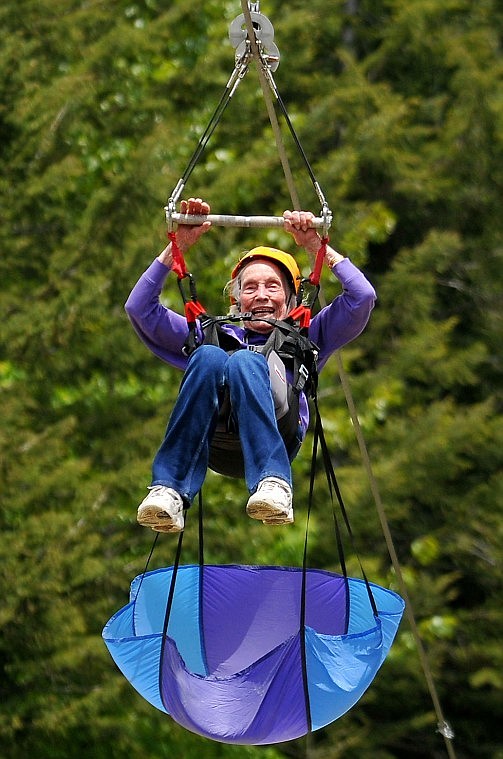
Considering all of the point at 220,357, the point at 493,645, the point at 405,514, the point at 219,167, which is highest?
the point at 220,357

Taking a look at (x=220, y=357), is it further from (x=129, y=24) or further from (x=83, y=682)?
(x=129, y=24)

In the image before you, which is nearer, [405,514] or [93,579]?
[93,579]

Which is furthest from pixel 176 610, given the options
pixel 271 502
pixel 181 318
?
pixel 271 502

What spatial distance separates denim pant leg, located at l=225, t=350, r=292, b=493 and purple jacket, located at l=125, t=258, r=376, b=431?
0.35 meters

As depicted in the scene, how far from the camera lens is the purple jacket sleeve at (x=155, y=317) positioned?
17.2 feet

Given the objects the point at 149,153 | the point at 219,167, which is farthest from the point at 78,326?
the point at 219,167

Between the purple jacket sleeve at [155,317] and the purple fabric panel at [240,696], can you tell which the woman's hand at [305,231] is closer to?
the purple jacket sleeve at [155,317]

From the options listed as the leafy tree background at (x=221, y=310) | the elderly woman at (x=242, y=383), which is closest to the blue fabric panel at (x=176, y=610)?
the elderly woman at (x=242, y=383)

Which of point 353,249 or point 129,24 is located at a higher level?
point 129,24

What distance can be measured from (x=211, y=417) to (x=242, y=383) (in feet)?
0.50

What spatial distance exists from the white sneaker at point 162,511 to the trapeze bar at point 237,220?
0.83 m

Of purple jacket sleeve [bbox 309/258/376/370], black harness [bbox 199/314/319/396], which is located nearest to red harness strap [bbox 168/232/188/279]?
black harness [bbox 199/314/319/396]

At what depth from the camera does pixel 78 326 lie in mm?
9781

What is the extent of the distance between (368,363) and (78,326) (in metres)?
3.45
